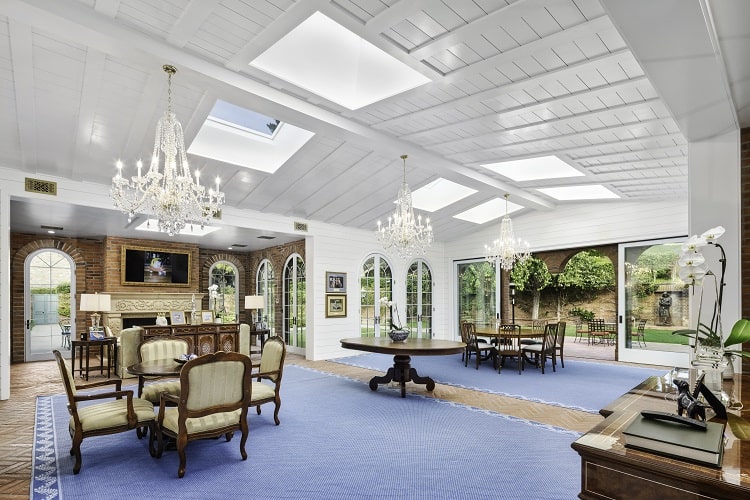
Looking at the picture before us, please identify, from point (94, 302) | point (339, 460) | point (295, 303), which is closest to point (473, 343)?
point (295, 303)

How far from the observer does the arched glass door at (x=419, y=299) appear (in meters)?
11.2

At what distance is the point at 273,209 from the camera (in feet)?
26.8

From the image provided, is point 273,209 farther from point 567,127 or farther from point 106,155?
point 567,127

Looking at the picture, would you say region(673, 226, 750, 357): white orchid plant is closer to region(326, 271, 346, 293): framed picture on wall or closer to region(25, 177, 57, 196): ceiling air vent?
region(25, 177, 57, 196): ceiling air vent

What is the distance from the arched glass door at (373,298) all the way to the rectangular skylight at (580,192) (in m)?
4.21

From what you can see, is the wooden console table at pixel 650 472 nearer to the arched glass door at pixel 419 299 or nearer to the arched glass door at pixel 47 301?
the arched glass door at pixel 419 299

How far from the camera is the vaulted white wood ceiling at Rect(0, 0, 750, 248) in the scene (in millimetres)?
3082

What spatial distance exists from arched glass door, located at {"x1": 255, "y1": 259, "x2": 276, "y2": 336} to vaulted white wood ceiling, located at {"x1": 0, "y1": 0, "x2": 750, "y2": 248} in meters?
4.78

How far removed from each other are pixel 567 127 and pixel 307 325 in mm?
6503

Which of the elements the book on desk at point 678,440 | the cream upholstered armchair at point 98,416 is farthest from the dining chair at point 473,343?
the book on desk at point 678,440

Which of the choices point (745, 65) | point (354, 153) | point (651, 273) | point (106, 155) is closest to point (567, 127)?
point (745, 65)

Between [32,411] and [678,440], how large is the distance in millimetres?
6573

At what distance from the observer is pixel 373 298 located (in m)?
10.2

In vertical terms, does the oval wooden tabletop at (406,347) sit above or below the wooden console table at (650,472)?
below
